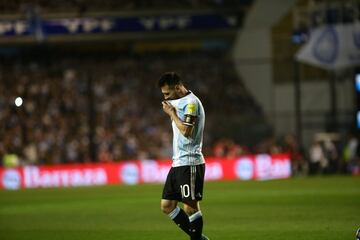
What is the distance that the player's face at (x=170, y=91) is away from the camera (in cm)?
974

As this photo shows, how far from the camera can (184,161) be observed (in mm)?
9867

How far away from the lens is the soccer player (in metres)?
9.73

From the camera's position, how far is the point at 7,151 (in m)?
30.5

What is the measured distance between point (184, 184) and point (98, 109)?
952 inches

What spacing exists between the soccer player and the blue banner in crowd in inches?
1075

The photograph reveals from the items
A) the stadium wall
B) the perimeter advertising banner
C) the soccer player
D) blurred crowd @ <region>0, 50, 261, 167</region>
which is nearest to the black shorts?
the soccer player

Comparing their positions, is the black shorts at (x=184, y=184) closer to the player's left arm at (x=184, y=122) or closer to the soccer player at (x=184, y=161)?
the soccer player at (x=184, y=161)

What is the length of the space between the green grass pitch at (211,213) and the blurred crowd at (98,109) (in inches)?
206

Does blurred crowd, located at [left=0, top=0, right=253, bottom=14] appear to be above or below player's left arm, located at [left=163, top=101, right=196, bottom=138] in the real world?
above

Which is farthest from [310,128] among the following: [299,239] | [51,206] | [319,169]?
[299,239]

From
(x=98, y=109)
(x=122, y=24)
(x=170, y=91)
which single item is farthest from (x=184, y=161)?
(x=122, y=24)

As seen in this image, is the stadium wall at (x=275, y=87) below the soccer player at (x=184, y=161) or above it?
above

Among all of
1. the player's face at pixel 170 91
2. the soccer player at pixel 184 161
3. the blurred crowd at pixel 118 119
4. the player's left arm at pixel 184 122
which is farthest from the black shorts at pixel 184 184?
the blurred crowd at pixel 118 119

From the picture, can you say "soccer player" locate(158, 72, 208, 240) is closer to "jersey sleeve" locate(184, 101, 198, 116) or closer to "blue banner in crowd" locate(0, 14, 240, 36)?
"jersey sleeve" locate(184, 101, 198, 116)
